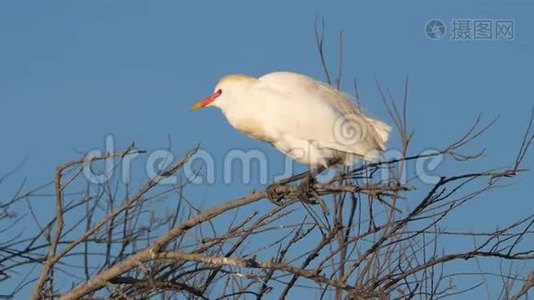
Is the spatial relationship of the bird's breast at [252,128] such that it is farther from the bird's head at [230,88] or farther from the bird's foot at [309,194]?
the bird's foot at [309,194]

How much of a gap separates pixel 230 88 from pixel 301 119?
51 centimetres

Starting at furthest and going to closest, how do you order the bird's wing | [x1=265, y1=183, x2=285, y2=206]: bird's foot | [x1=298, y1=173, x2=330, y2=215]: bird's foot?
the bird's wing → [x1=265, y1=183, x2=285, y2=206]: bird's foot → [x1=298, y1=173, x2=330, y2=215]: bird's foot

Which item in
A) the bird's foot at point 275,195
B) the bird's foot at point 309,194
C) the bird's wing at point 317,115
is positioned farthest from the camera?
the bird's wing at point 317,115

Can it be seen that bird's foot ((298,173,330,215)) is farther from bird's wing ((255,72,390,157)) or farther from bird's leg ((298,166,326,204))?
bird's wing ((255,72,390,157))

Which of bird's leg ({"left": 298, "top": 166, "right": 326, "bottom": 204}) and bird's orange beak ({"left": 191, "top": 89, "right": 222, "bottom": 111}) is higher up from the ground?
bird's orange beak ({"left": 191, "top": 89, "right": 222, "bottom": 111})

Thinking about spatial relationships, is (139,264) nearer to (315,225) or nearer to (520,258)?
(315,225)

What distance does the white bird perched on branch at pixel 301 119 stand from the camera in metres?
6.42

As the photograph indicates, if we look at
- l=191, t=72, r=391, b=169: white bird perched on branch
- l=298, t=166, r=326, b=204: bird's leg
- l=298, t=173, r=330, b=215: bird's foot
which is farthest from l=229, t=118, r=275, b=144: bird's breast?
l=298, t=173, r=330, b=215: bird's foot

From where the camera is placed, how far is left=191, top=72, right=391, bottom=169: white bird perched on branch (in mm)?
6418

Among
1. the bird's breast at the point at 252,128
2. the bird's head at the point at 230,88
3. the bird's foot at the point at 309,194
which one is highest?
the bird's head at the point at 230,88

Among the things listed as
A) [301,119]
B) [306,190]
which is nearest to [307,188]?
[306,190]

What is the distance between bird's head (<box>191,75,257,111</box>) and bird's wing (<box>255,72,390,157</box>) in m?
0.11

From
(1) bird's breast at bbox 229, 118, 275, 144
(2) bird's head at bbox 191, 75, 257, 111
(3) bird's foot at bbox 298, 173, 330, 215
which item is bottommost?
(3) bird's foot at bbox 298, 173, 330, 215

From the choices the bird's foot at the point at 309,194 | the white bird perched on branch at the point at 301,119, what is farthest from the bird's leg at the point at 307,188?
the white bird perched on branch at the point at 301,119
